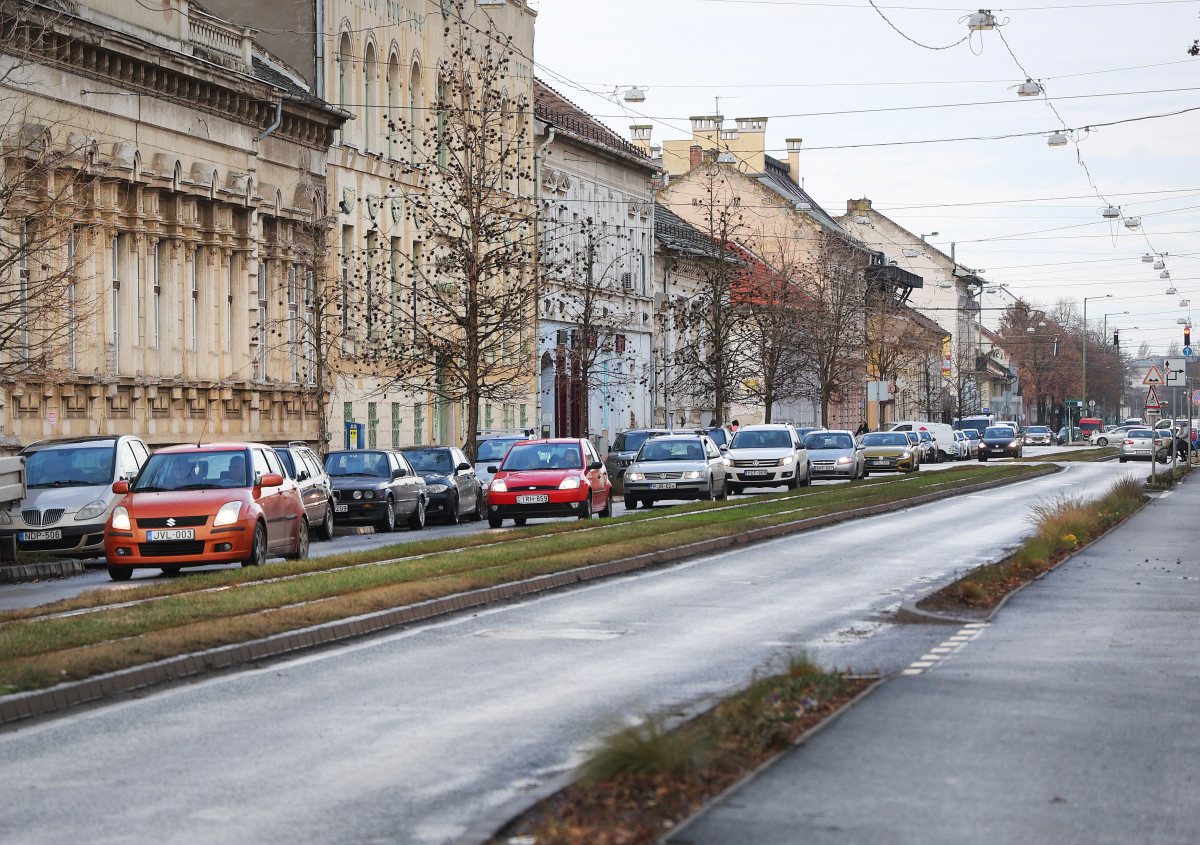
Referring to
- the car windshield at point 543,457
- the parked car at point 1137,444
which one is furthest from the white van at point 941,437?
the car windshield at point 543,457

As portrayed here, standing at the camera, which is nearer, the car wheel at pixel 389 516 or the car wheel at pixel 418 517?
the car wheel at pixel 389 516

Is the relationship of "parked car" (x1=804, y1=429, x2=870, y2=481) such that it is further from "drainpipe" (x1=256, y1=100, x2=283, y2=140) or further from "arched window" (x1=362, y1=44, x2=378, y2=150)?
"drainpipe" (x1=256, y1=100, x2=283, y2=140)

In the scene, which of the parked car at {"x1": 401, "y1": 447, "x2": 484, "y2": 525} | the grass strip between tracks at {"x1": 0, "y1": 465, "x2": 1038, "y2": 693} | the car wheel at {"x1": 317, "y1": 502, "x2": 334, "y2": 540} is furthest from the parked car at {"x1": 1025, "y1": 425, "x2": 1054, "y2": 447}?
the car wheel at {"x1": 317, "y1": 502, "x2": 334, "y2": 540}

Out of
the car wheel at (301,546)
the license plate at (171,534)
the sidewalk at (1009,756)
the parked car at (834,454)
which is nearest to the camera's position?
the sidewalk at (1009,756)

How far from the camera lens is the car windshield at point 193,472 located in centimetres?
2288

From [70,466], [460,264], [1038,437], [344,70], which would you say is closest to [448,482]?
[460,264]

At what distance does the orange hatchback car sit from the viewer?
72.1ft

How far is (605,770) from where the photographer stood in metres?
8.07

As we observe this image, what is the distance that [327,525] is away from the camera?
31.0 m

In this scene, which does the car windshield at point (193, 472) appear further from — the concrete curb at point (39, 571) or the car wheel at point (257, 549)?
the concrete curb at point (39, 571)

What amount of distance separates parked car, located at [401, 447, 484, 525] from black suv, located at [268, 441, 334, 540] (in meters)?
5.33

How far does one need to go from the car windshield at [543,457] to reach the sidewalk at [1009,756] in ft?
61.2

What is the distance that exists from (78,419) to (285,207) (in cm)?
1105

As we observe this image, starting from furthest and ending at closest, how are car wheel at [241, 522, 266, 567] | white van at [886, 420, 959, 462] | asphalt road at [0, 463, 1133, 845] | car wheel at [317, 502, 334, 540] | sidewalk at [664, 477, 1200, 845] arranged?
white van at [886, 420, 959, 462] < car wheel at [317, 502, 334, 540] < car wheel at [241, 522, 266, 567] < asphalt road at [0, 463, 1133, 845] < sidewalk at [664, 477, 1200, 845]
